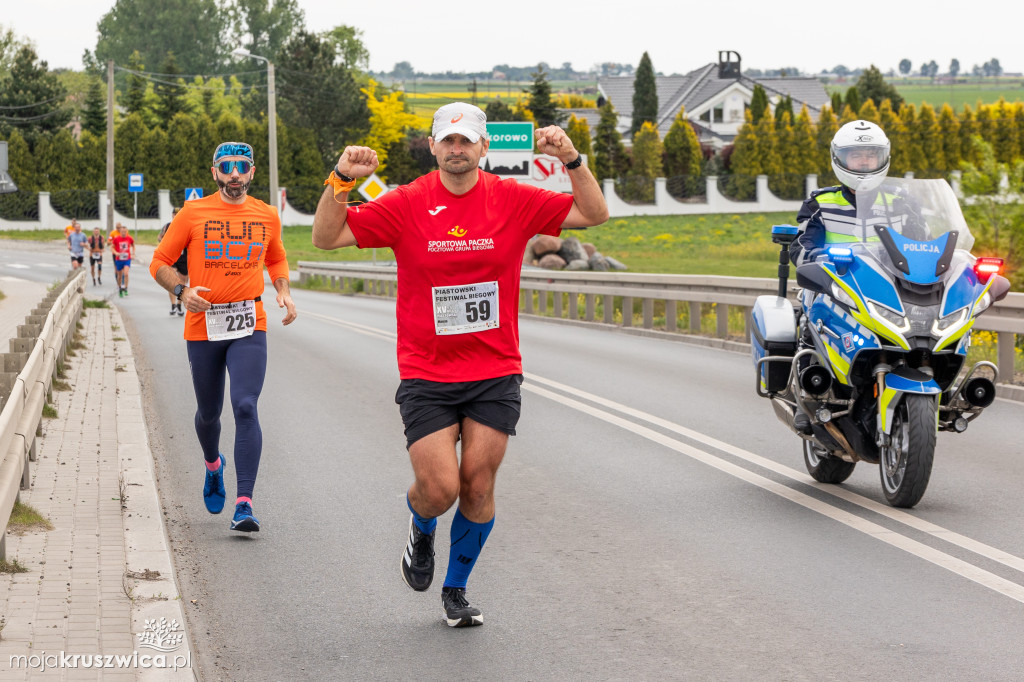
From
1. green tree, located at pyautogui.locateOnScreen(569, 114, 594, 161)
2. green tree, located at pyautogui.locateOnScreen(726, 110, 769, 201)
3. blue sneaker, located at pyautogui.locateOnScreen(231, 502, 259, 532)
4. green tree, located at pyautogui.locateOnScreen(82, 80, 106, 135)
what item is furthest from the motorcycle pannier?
green tree, located at pyautogui.locateOnScreen(82, 80, 106, 135)

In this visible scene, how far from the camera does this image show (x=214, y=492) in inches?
300

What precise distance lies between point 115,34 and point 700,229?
308ft

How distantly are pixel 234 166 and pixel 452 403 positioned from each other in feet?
8.40

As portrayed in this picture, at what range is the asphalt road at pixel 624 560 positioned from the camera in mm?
5121

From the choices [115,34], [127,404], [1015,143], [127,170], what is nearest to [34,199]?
[127,170]

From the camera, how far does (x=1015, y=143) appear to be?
83250 mm

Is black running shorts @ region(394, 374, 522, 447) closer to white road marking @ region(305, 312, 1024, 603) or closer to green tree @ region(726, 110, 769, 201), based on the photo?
white road marking @ region(305, 312, 1024, 603)

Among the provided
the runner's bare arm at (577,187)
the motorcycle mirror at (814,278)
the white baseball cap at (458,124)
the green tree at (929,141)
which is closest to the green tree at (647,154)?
the green tree at (929,141)

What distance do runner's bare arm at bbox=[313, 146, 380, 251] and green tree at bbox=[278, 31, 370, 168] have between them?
271 ft

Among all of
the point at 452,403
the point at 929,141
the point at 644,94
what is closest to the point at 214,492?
the point at 452,403

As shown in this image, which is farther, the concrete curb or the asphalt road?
the concrete curb

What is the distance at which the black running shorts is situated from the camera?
5.30 meters

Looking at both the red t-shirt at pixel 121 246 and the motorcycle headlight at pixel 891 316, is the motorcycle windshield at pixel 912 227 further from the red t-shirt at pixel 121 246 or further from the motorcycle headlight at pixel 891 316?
the red t-shirt at pixel 121 246

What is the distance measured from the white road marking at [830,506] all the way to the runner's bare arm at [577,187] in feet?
7.91
